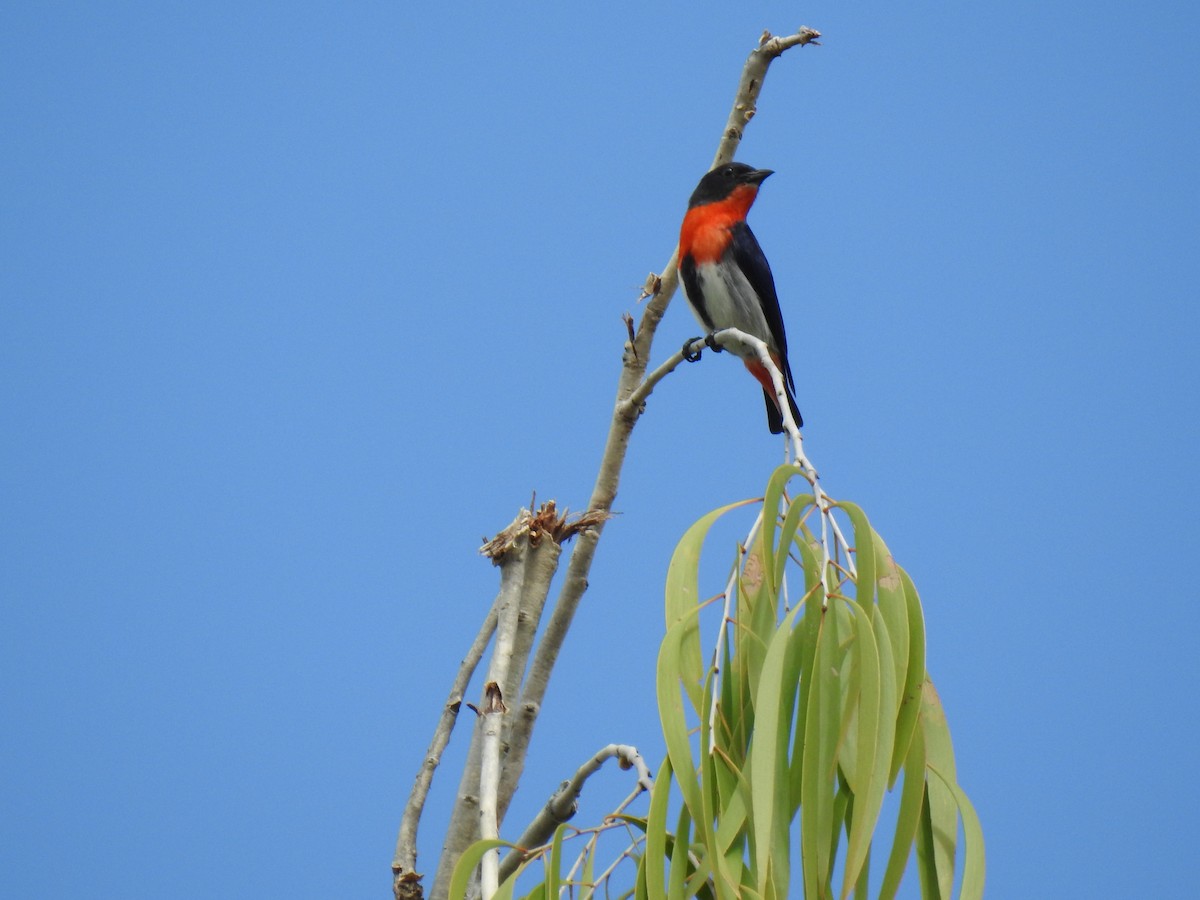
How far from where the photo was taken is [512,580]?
1.86m

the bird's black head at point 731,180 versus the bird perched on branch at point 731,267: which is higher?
the bird's black head at point 731,180

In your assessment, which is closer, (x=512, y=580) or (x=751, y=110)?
(x=512, y=580)

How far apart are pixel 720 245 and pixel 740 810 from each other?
2.55 meters

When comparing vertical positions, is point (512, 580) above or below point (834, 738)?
above

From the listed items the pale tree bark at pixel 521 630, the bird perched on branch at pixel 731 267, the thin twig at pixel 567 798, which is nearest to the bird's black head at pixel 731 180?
the bird perched on branch at pixel 731 267

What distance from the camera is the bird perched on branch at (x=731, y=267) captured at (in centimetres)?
356

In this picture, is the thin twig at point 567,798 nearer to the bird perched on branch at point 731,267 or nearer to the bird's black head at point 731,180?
the bird perched on branch at point 731,267

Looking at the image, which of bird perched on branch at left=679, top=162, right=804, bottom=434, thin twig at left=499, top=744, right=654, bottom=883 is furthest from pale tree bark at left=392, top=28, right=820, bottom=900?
bird perched on branch at left=679, top=162, right=804, bottom=434

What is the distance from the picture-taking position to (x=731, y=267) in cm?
357

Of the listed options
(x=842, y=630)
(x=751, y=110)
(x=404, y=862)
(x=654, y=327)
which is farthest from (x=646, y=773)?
(x=751, y=110)

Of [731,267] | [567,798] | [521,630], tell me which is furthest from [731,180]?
[567,798]

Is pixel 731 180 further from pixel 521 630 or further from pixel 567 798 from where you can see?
pixel 567 798

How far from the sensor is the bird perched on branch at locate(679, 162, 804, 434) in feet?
11.7

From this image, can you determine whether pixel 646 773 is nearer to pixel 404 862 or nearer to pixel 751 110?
pixel 404 862
